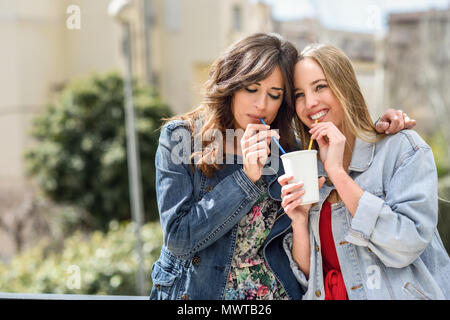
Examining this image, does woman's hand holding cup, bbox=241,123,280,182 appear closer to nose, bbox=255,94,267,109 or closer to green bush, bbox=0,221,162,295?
nose, bbox=255,94,267,109

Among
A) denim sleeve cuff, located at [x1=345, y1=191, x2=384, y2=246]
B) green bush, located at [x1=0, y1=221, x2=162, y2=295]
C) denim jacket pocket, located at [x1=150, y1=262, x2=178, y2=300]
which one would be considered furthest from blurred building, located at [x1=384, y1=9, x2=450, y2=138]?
denim jacket pocket, located at [x1=150, y1=262, x2=178, y2=300]

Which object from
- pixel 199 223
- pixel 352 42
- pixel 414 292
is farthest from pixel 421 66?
pixel 199 223

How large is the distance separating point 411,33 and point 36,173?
28.4 ft

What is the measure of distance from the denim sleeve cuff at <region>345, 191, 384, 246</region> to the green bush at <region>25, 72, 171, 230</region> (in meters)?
5.77

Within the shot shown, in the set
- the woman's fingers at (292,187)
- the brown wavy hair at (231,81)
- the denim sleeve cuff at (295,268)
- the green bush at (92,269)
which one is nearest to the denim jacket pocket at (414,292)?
the denim sleeve cuff at (295,268)

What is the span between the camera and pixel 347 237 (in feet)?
4.66

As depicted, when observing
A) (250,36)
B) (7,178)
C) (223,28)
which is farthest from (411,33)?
(250,36)

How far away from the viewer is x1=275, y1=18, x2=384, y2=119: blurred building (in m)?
6.34

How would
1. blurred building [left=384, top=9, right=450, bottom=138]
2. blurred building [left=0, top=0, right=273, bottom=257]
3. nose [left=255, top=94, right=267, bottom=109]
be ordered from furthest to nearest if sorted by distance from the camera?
blurred building [left=0, top=0, right=273, bottom=257] → blurred building [left=384, top=9, right=450, bottom=138] → nose [left=255, top=94, right=267, bottom=109]

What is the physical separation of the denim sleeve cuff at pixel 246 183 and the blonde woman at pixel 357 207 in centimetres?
13

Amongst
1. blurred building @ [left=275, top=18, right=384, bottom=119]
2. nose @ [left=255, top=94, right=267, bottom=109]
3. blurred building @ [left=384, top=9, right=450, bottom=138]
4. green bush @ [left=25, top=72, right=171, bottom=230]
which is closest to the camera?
nose @ [left=255, top=94, right=267, bottom=109]

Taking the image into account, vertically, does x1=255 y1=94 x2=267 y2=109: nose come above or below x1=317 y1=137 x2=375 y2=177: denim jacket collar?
above

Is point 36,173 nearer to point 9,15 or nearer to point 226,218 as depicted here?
point 9,15

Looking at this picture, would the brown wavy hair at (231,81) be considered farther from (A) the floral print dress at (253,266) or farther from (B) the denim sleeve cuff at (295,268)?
(B) the denim sleeve cuff at (295,268)
